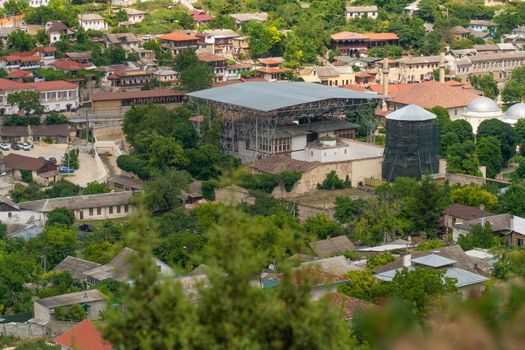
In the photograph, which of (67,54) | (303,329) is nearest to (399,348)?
(303,329)

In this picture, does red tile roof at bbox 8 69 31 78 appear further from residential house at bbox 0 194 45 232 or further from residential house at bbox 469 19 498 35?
residential house at bbox 469 19 498 35

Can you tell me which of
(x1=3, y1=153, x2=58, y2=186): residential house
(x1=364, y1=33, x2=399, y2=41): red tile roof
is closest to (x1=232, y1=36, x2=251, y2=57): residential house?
(x1=364, y1=33, x2=399, y2=41): red tile roof

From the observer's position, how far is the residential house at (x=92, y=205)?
82.0ft

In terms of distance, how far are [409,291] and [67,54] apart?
25.3 m

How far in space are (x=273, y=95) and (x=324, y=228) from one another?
288 inches

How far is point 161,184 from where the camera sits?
25594mm

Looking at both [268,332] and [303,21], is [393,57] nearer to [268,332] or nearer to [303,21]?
[303,21]

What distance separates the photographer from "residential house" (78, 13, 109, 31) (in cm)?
4297

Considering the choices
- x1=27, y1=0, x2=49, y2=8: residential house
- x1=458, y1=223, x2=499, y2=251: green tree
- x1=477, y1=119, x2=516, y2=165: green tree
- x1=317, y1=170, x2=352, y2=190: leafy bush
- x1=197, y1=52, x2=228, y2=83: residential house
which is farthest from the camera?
x1=27, y1=0, x2=49, y2=8: residential house

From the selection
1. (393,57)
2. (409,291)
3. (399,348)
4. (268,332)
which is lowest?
(393,57)

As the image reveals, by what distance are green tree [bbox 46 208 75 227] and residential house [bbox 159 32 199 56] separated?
16.7 m

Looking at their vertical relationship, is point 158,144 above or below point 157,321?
below

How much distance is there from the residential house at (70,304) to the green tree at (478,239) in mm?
7006

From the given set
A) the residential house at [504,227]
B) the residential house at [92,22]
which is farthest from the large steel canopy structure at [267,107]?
the residential house at [92,22]
